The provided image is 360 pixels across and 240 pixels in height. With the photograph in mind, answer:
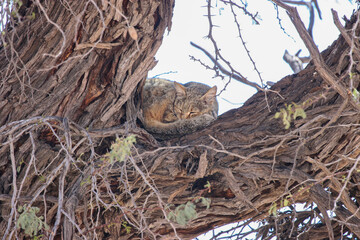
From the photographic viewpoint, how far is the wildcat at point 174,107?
4156 millimetres

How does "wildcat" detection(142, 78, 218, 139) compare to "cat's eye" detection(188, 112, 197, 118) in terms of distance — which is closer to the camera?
"wildcat" detection(142, 78, 218, 139)

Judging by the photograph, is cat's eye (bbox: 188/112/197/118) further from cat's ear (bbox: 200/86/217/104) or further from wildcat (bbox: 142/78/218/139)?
cat's ear (bbox: 200/86/217/104)

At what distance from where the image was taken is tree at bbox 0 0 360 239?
119 inches

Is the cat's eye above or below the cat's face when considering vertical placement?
below

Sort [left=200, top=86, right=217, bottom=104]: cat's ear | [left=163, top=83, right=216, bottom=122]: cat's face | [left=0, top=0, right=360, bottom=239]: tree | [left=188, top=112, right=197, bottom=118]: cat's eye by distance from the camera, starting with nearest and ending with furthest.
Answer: [left=0, top=0, right=360, bottom=239]: tree, [left=163, top=83, right=216, bottom=122]: cat's face, [left=188, top=112, right=197, bottom=118]: cat's eye, [left=200, top=86, right=217, bottom=104]: cat's ear

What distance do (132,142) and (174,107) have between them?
6.25 feet

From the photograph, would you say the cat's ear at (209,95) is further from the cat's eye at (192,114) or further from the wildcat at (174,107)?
the cat's eye at (192,114)

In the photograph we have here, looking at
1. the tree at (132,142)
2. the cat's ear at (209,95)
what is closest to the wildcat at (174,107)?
the cat's ear at (209,95)

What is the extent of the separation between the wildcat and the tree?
624 mm

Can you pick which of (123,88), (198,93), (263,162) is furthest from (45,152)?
(198,93)

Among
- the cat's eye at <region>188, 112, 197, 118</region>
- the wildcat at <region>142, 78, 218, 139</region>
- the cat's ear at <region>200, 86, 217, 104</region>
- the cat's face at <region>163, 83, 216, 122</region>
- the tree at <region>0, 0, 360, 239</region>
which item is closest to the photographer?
the tree at <region>0, 0, 360, 239</region>

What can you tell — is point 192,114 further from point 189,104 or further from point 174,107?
point 174,107

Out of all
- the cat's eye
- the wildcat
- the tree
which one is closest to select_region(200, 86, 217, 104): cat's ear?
the wildcat

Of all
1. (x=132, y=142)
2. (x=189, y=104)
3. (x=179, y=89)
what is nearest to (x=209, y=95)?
(x=189, y=104)
